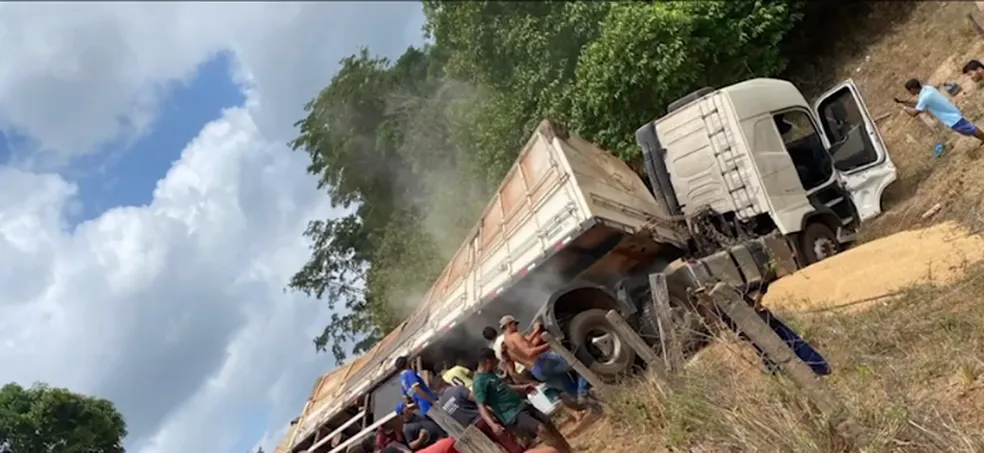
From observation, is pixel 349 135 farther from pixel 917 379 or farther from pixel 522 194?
pixel 917 379

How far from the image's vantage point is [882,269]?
7.85m

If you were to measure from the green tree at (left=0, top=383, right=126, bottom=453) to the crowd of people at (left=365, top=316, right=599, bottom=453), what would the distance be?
2.25 meters

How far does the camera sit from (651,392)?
5.80 meters

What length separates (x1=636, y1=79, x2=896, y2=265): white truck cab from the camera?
1025 cm

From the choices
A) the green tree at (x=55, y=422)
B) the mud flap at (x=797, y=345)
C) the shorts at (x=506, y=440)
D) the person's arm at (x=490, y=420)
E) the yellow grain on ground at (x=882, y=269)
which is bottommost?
the yellow grain on ground at (x=882, y=269)

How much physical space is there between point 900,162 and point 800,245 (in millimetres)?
2582

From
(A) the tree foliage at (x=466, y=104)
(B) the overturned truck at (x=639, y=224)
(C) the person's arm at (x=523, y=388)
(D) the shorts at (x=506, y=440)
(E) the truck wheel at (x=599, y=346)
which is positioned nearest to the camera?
(D) the shorts at (x=506, y=440)

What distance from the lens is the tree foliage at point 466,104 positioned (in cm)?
1499

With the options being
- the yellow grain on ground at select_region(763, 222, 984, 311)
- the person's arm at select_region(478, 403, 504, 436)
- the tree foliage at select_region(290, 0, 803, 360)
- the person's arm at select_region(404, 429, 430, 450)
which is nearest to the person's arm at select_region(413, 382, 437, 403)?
the person's arm at select_region(404, 429, 430, 450)

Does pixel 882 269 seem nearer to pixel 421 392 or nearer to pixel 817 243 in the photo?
pixel 817 243

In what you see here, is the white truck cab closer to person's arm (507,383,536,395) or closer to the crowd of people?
the crowd of people

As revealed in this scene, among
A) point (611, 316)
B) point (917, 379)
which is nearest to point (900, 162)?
point (611, 316)

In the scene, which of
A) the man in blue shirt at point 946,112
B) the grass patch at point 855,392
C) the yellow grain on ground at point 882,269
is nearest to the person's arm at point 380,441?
the grass patch at point 855,392

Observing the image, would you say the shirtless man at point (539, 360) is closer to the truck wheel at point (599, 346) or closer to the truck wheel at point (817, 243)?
the truck wheel at point (599, 346)
